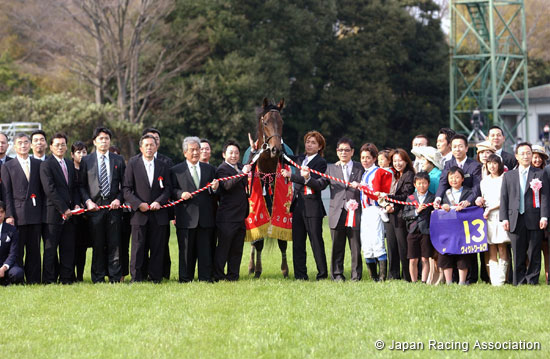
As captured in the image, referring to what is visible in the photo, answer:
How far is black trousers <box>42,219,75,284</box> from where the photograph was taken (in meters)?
10.4

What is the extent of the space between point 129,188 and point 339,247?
293cm

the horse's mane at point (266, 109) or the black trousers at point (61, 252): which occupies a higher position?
the horse's mane at point (266, 109)

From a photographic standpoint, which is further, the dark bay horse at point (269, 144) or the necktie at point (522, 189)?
the dark bay horse at point (269, 144)

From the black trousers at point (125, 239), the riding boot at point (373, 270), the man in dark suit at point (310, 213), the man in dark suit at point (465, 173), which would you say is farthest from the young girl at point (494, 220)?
the black trousers at point (125, 239)

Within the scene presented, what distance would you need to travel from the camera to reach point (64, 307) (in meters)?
8.60

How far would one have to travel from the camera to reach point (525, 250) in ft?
31.7

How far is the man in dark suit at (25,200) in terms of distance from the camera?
408 inches

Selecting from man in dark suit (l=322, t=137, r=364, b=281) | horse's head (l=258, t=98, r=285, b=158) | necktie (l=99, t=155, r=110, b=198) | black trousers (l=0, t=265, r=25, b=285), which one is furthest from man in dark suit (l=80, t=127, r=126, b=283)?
man in dark suit (l=322, t=137, r=364, b=281)

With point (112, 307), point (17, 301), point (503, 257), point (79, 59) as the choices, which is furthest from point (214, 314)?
point (79, 59)

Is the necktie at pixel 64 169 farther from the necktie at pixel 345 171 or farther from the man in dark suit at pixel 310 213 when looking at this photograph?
the necktie at pixel 345 171

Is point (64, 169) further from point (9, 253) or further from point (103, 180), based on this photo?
point (9, 253)

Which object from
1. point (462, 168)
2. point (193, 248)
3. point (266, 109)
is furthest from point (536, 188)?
point (193, 248)

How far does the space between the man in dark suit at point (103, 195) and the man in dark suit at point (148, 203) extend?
217 mm

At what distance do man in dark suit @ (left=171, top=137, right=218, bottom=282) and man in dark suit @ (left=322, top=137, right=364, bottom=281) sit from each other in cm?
165
